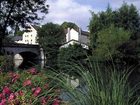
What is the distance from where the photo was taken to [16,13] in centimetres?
4822

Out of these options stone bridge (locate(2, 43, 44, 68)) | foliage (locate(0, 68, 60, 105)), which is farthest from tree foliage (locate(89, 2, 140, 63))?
foliage (locate(0, 68, 60, 105))

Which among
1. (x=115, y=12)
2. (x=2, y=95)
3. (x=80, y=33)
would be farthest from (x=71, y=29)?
(x=2, y=95)

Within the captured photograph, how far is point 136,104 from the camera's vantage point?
383 cm

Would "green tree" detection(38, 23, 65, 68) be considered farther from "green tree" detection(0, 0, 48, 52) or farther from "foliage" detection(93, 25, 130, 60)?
"green tree" detection(0, 0, 48, 52)

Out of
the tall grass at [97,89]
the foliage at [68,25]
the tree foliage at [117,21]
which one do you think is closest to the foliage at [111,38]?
the tree foliage at [117,21]

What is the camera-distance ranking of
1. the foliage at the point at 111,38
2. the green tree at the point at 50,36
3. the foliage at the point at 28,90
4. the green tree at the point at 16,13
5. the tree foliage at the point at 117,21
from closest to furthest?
the foliage at the point at 28,90, the green tree at the point at 16,13, the foliage at the point at 111,38, the tree foliage at the point at 117,21, the green tree at the point at 50,36

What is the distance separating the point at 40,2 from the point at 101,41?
1374cm

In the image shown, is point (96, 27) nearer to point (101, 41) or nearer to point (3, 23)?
point (101, 41)

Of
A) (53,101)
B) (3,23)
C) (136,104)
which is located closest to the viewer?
(136,104)

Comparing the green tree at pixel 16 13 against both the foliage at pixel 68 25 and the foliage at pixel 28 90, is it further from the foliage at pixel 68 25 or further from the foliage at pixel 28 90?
the foliage at pixel 68 25

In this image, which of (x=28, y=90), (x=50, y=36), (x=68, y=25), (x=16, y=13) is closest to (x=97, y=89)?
(x=28, y=90)

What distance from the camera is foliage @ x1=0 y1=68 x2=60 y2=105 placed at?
4.00 m

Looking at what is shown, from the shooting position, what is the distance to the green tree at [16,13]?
4731cm

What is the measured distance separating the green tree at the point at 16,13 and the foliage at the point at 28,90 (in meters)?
41.3
